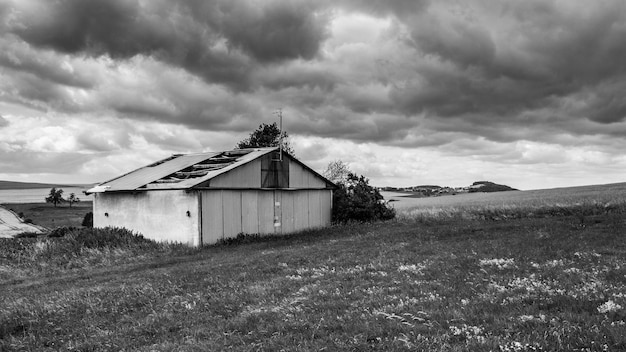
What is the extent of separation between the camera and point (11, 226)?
59250 mm

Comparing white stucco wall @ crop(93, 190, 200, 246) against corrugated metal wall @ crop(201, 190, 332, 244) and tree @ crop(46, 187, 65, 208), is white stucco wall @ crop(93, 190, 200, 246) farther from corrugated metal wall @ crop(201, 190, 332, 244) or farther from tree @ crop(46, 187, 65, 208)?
tree @ crop(46, 187, 65, 208)

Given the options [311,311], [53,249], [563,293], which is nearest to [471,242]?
[563,293]

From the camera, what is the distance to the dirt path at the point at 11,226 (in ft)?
175

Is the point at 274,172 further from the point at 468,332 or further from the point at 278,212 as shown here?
the point at 468,332

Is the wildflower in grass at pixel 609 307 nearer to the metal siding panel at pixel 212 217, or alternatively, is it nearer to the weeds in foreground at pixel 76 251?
the weeds in foreground at pixel 76 251

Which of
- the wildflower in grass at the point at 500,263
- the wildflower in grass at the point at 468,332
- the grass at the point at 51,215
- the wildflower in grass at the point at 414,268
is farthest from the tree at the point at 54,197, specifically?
the wildflower in grass at the point at 468,332

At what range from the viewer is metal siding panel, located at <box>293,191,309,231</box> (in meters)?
40.6

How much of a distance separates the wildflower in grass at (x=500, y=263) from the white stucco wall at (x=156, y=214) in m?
21.5

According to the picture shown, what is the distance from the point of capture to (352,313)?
1018 centimetres

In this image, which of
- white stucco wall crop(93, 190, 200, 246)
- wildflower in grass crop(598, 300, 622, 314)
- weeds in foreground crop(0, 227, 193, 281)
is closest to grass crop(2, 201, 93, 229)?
white stucco wall crop(93, 190, 200, 246)

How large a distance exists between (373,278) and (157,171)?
31788mm

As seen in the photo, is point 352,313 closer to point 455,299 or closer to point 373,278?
point 455,299

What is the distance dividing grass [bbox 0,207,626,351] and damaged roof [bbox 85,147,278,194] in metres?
11.9

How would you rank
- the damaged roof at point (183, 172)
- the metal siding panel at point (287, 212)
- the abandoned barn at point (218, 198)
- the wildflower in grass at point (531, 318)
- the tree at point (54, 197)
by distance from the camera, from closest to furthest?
the wildflower in grass at point (531, 318) → the abandoned barn at point (218, 198) → the damaged roof at point (183, 172) → the metal siding panel at point (287, 212) → the tree at point (54, 197)
